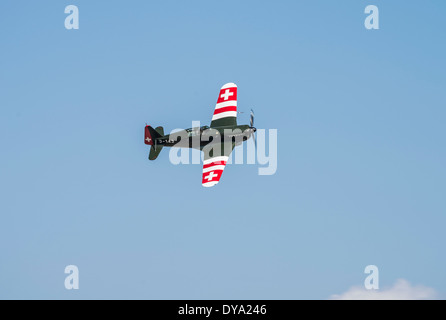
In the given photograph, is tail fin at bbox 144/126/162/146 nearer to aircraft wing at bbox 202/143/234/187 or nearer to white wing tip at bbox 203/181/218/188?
aircraft wing at bbox 202/143/234/187

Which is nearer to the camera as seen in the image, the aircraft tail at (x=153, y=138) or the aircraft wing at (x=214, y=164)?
the aircraft wing at (x=214, y=164)

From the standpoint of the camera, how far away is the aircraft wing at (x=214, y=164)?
59.4 m

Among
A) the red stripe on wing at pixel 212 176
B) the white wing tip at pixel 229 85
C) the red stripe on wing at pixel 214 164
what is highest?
the white wing tip at pixel 229 85

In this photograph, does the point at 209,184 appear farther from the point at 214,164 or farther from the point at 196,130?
the point at 196,130

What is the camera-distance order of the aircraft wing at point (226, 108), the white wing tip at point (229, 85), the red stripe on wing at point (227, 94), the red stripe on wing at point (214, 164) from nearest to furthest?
the red stripe on wing at point (214, 164) < the aircraft wing at point (226, 108) < the red stripe on wing at point (227, 94) < the white wing tip at point (229, 85)

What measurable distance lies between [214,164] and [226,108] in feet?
27.8

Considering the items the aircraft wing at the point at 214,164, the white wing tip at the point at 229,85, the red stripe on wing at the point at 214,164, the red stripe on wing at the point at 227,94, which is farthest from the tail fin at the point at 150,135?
the white wing tip at the point at 229,85

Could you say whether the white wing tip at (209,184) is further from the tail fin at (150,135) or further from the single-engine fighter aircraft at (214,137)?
the tail fin at (150,135)

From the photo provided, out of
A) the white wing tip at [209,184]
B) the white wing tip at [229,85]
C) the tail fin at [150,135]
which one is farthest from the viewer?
the white wing tip at [229,85]

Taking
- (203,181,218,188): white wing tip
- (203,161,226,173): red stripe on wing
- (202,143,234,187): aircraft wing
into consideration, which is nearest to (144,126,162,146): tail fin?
(202,143,234,187): aircraft wing
